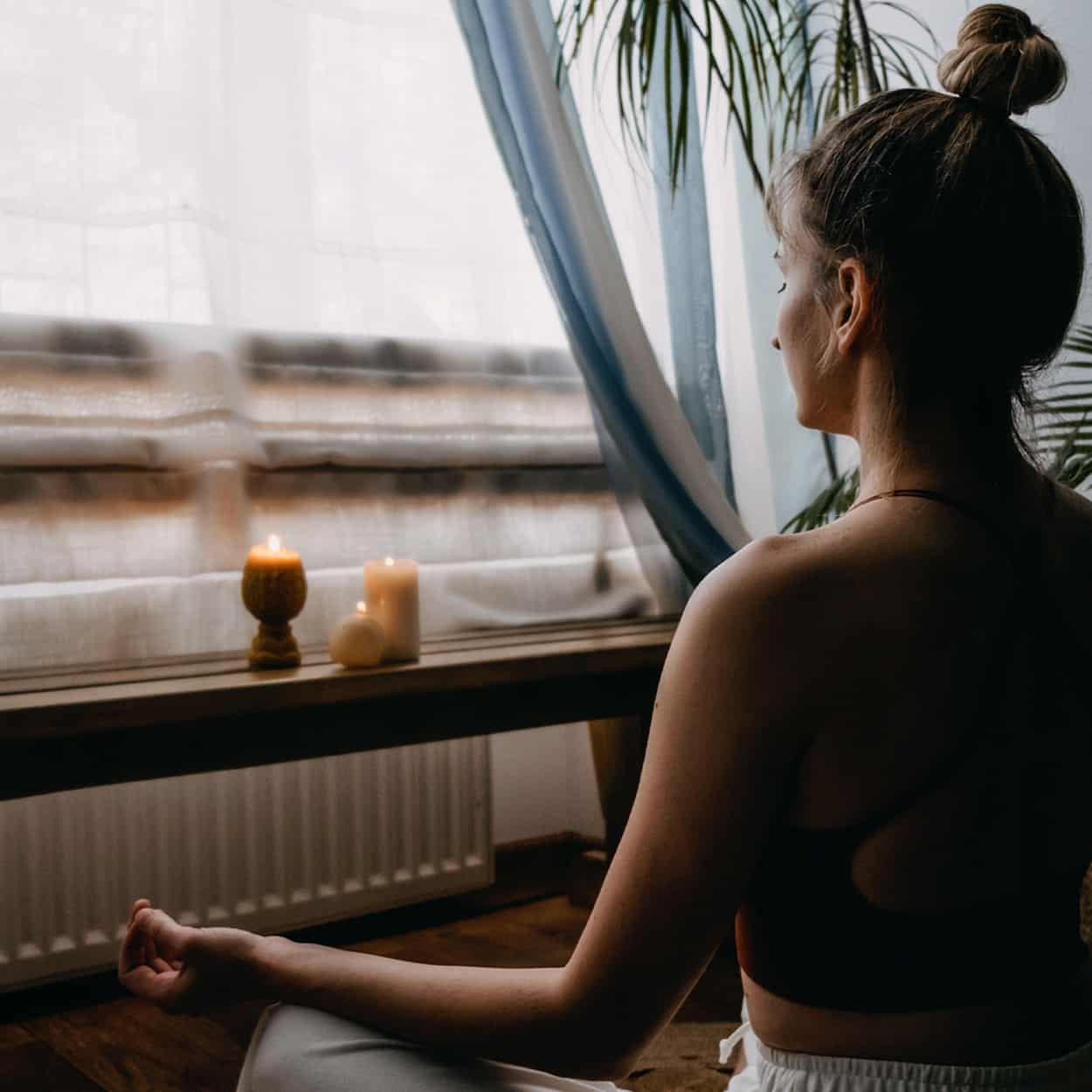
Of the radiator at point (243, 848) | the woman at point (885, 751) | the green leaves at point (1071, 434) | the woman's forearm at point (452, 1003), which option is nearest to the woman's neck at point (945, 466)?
the woman at point (885, 751)

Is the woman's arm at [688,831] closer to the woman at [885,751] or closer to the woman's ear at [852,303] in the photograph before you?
the woman at [885,751]

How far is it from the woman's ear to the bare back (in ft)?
0.37

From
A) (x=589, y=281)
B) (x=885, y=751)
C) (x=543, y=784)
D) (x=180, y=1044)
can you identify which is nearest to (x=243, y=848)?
(x=180, y=1044)

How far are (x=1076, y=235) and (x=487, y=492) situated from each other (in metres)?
1.43

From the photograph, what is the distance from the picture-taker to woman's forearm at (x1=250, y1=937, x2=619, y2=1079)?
0.70 metres

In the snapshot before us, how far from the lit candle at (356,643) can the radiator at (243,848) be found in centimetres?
34

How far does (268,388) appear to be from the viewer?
73.1 inches

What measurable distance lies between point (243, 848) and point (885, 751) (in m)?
1.47

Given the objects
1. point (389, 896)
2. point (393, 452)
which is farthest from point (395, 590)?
point (389, 896)

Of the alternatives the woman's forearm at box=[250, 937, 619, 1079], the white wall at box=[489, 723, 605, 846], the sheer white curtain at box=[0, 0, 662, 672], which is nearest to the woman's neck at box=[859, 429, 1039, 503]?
the woman's forearm at box=[250, 937, 619, 1079]

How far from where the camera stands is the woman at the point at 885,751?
25.3 inches

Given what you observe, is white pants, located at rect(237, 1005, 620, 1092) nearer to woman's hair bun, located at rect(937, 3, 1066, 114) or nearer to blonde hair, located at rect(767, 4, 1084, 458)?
blonde hair, located at rect(767, 4, 1084, 458)

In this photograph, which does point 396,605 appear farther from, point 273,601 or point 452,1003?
point 452,1003

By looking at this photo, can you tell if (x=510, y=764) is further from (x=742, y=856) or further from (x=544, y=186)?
(x=742, y=856)
